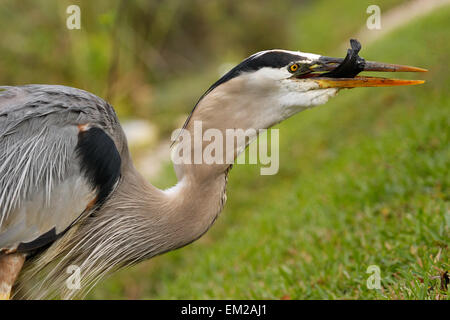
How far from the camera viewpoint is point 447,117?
149 inches

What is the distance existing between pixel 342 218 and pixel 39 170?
2.31 metres

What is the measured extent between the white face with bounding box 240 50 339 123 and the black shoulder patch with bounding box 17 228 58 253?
114 centimetres

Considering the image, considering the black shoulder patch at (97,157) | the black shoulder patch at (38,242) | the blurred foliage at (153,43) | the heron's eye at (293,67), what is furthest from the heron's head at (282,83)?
the blurred foliage at (153,43)

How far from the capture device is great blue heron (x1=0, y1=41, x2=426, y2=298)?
1959 mm

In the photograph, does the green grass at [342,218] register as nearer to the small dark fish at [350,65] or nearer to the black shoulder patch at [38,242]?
the small dark fish at [350,65]

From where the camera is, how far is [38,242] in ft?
6.41

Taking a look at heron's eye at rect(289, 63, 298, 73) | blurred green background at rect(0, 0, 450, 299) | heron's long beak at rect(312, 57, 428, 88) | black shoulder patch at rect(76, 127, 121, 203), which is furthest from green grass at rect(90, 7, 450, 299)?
black shoulder patch at rect(76, 127, 121, 203)

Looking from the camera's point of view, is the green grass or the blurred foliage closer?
the green grass

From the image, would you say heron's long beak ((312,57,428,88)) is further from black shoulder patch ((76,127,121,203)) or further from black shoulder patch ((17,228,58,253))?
black shoulder patch ((17,228,58,253))

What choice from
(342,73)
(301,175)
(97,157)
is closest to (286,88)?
(342,73)

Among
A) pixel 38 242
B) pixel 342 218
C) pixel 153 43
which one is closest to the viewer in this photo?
pixel 38 242

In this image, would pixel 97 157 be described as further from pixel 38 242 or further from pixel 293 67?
pixel 293 67

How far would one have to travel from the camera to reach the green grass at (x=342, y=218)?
258 centimetres
